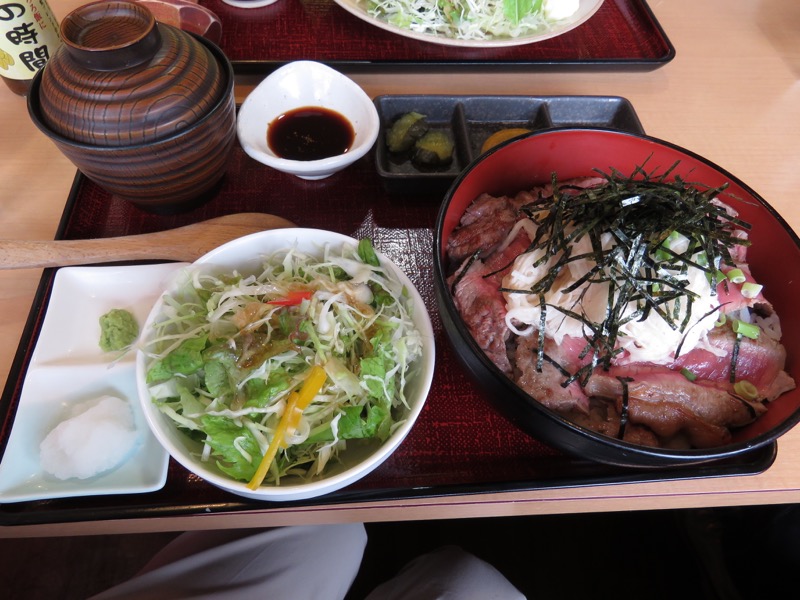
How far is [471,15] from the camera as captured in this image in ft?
5.88

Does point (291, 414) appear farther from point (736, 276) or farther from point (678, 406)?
point (736, 276)

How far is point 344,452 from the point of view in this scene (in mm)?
1044

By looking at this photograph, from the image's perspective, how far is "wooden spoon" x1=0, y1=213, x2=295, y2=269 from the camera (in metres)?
1.23

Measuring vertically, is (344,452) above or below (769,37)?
below

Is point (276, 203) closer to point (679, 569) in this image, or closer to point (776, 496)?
point (776, 496)

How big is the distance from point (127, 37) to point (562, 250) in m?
1.01

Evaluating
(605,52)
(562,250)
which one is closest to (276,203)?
(562,250)

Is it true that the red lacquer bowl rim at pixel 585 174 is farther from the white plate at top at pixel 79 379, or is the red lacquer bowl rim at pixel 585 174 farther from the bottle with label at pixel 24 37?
the bottle with label at pixel 24 37

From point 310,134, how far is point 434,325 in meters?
0.72

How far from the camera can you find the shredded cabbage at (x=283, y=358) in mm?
988

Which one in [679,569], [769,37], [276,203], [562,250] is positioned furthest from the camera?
[769,37]

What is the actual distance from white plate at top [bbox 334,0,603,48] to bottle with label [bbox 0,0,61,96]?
2.96 ft

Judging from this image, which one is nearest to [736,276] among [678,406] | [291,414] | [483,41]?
[678,406]

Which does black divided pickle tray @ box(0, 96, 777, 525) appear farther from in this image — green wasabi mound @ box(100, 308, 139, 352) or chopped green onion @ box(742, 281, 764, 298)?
chopped green onion @ box(742, 281, 764, 298)
